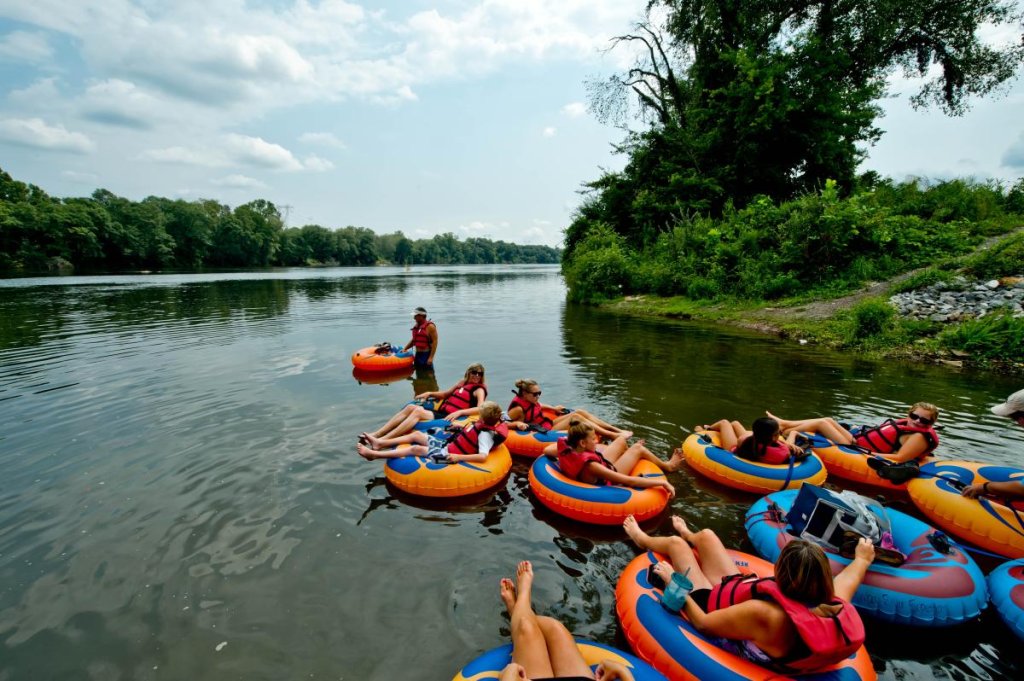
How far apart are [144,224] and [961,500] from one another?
265ft

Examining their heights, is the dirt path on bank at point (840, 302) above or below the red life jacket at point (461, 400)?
above

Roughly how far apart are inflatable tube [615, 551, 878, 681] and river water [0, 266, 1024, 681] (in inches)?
16.8

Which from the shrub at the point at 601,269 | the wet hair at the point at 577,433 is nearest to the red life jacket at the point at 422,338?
the wet hair at the point at 577,433

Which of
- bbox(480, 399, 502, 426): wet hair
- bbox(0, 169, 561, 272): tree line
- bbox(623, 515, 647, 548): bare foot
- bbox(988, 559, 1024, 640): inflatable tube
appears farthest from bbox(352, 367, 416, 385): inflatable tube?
bbox(0, 169, 561, 272): tree line

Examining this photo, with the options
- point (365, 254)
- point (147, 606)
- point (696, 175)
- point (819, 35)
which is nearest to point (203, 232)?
point (365, 254)

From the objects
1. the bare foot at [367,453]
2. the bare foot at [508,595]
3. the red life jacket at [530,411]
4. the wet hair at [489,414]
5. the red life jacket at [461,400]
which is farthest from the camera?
the red life jacket at [461,400]

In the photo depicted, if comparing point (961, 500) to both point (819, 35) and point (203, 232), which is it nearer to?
point (819, 35)

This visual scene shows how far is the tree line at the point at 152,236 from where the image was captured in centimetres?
5178

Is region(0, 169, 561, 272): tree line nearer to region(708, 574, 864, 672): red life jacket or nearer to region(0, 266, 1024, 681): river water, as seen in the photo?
region(0, 266, 1024, 681): river water

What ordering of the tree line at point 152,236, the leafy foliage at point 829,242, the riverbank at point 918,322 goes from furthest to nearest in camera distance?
1. the tree line at point 152,236
2. the leafy foliage at point 829,242
3. the riverbank at point 918,322

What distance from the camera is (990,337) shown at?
11.2 m

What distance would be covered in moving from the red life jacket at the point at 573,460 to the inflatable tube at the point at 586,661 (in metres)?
2.29

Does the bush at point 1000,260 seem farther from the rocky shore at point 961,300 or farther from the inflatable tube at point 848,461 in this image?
the inflatable tube at point 848,461

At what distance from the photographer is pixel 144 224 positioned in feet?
208
